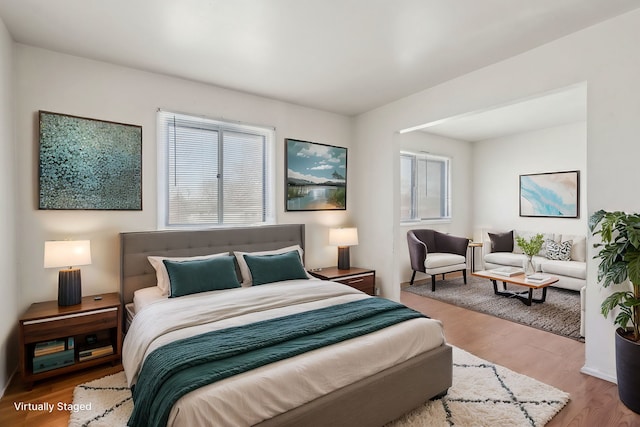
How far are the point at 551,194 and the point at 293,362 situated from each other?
6034 millimetres

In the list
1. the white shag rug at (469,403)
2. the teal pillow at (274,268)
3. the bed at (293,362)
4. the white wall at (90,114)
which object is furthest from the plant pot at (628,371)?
the white wall at (90,114)

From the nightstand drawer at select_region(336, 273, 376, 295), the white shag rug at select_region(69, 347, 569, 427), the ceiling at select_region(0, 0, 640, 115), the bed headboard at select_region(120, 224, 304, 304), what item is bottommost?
the white shag rug at select_region(69, 347, 569, 427)

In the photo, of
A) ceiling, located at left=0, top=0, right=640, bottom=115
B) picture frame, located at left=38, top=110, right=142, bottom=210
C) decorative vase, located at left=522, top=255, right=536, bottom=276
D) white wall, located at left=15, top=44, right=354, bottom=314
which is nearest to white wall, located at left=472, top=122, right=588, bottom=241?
decorative vase, located at left=522, top=255, right=536, bottom=276

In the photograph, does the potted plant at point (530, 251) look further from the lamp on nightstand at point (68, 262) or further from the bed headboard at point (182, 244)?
the lamp on nightstand at point (68, 262)

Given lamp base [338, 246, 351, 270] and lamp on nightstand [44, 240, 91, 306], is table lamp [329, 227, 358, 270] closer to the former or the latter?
lamp base [338, 246, 351, 270]

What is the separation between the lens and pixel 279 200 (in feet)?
13.5

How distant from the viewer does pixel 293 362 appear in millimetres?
1720

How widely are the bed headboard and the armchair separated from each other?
2.24m

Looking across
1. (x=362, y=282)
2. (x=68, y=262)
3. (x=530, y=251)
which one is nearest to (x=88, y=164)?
(x=68, y=262)

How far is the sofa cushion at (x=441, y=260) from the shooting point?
5.12 meters

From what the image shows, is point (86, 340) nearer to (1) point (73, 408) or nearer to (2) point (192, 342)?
(1) point (73, 408)

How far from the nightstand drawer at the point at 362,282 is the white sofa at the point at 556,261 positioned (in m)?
2.78

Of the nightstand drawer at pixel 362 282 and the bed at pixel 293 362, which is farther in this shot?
the nightstand drawer at pixel 362 282

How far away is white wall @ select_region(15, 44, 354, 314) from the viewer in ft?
8.85
